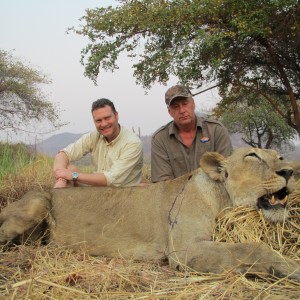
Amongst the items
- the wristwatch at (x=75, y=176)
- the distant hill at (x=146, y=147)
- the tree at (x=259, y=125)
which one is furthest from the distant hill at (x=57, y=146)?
the tree at (x=259, y=125)

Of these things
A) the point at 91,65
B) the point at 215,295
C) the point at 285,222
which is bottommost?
the point at 215,295

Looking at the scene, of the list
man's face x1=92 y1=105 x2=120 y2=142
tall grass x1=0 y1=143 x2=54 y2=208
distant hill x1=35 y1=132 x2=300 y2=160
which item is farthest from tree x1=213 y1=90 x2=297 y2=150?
man's face x1=92 y1=105 x2=120 y2=142

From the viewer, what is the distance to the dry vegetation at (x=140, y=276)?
284 cm

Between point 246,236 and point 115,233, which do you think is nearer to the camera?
point 246,236

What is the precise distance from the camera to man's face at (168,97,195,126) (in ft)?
18.4

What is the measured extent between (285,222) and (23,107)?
20792 millimetres

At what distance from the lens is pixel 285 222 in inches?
145

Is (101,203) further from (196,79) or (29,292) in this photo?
(196,79)

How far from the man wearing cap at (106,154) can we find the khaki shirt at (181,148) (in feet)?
0.85

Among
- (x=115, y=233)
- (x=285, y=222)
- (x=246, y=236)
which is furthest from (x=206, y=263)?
(x=115, y=233)

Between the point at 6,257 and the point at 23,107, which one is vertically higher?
the point at 23,107

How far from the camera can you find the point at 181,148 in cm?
575

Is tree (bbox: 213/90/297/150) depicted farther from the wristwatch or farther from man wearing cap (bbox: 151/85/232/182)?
the wristwatch

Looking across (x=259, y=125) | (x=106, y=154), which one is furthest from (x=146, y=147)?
(x=106, y=154)
